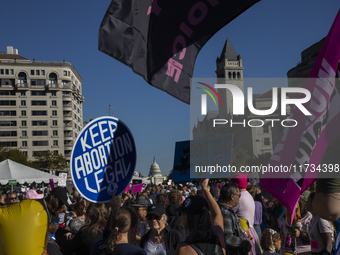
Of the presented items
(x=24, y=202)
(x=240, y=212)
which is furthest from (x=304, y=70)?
(x=24, y=202)

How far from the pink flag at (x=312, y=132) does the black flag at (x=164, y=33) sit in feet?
2.38

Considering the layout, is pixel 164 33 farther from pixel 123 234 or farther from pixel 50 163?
pixel 50 163

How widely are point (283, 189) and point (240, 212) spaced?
3.22 meters

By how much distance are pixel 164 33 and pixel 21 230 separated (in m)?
1.61

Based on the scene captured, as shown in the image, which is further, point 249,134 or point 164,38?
point 249,134

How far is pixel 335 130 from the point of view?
2.42 meters

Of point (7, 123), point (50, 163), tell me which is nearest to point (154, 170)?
point (7, 123)

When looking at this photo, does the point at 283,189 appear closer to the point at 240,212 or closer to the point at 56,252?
the point at 56,252

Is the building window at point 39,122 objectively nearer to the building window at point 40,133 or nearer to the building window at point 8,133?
the building window at point 40,133

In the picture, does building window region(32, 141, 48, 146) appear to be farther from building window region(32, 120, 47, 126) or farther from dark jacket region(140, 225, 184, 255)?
dark jacket region(140, 225, 184, 255)

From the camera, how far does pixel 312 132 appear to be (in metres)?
2.85

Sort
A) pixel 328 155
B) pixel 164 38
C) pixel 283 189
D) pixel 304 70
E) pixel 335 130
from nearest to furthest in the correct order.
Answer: pixel 328 155
pixel 335 130
pixel 164 38
pixel 283 189
pixel 304 70

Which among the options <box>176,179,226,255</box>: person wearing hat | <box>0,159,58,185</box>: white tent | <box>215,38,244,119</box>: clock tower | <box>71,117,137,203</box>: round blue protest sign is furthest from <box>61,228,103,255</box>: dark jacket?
<box>215,38,244,119</box>: clock tower

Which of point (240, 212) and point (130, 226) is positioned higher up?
point (130, 226)
